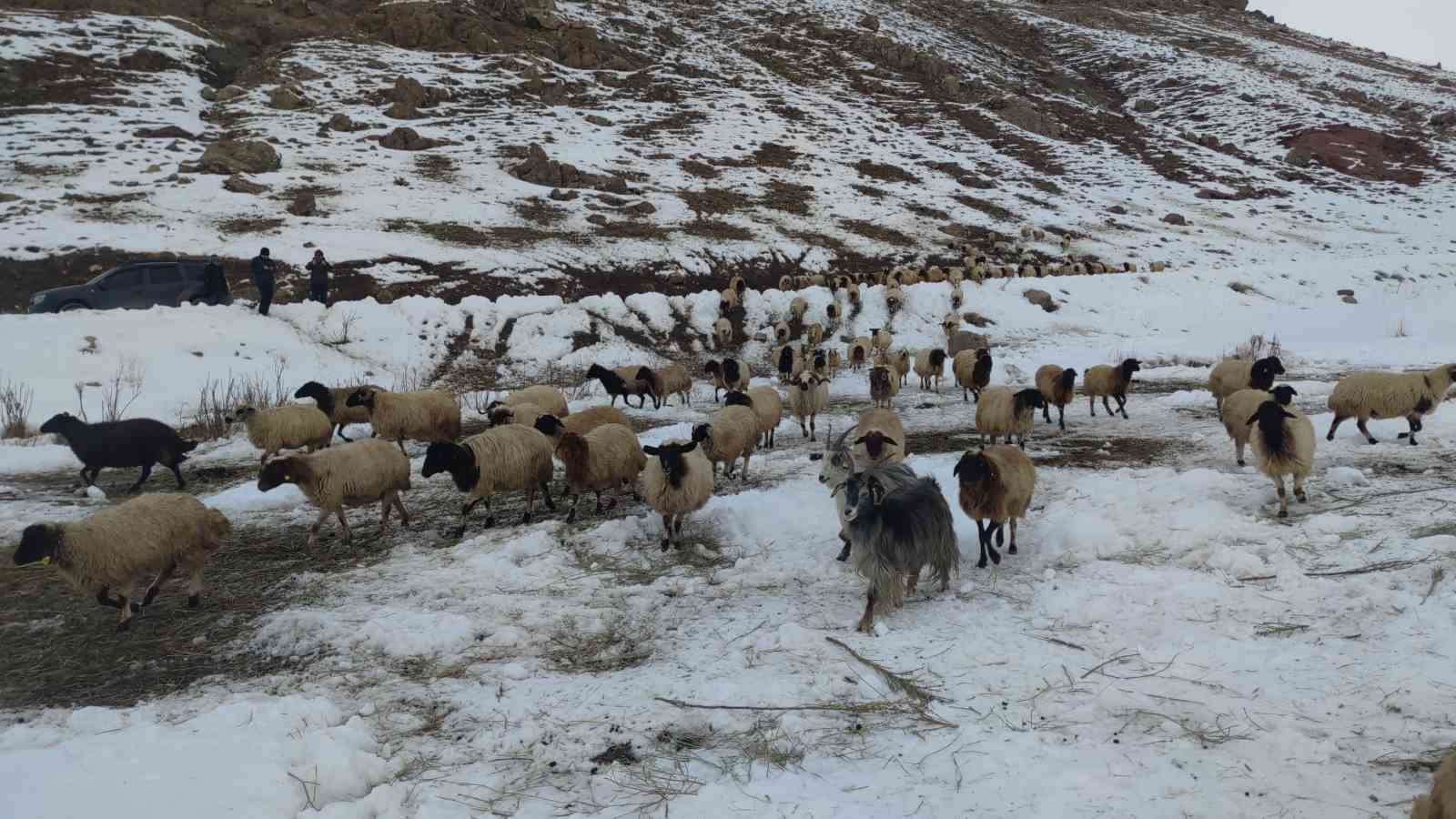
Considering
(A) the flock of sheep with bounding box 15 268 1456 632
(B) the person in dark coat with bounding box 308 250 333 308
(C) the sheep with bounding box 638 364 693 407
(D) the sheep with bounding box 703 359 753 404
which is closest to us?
(A) the flock of sheep with bounding box 15 268 1456 632

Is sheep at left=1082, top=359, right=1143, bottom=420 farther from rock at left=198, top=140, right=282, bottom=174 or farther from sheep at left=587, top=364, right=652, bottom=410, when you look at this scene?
rock at left=198, top=140, right=282, bottom=174

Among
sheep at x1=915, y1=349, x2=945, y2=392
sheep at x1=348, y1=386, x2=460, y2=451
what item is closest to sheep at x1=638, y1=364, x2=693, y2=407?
sheep at x1=348, y1=386, x2=460, y2=451

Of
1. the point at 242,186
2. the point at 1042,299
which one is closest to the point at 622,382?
the point at 1042,299

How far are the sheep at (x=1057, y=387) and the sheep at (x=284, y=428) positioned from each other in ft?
36.2

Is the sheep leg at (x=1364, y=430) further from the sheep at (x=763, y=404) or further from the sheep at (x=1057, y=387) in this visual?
the sheep at (x=763, y=404)

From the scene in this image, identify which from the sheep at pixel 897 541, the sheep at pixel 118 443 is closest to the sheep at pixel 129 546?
the sheep at pixel 118 443

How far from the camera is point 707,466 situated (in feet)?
27.1

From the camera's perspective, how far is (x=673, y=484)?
305 inches

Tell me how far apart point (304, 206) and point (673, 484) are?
86.7 feet

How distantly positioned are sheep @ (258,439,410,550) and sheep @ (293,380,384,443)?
3.78 meters

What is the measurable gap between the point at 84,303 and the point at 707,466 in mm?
18995

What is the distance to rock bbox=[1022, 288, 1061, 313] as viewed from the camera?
24.0 metres

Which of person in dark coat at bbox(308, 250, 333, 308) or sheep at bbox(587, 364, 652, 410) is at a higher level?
person in dark coat at bbox(308, 250, 333, 308)

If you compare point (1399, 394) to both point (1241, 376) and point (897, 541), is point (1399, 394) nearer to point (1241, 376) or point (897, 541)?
point (1241, 376)
